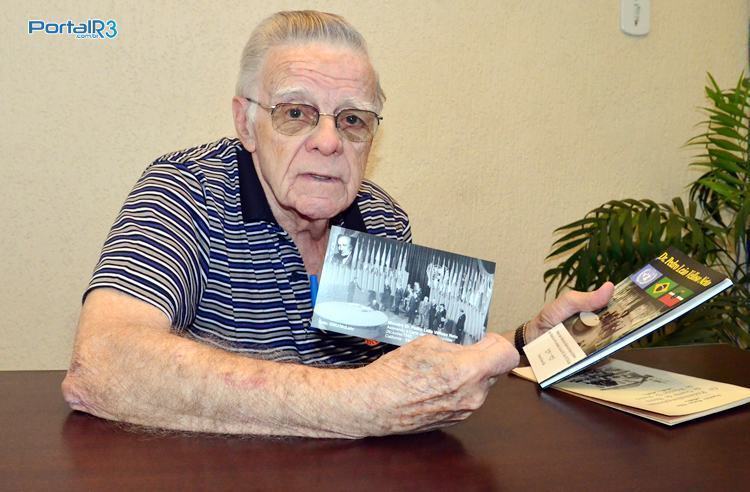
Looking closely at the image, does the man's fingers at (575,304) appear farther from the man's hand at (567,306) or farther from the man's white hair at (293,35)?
the man's white hair at (293,35)

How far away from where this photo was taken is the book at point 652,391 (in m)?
1.14

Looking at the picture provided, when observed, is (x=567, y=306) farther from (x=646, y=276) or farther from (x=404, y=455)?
(x=404, y=455)

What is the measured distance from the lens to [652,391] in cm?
125

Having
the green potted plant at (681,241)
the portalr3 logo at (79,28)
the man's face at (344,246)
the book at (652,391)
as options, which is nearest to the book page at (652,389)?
the book at (652,391)

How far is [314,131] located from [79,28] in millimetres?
1243

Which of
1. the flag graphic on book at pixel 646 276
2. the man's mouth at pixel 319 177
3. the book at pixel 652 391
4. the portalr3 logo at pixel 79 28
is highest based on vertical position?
the portalr3 logo at pixel 79 28

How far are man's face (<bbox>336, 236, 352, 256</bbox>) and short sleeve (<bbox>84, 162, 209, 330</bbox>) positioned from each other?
0.28 m

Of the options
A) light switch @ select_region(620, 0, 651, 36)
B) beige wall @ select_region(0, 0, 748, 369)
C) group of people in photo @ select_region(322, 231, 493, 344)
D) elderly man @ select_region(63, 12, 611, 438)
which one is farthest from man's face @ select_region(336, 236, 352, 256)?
light switch @ select_region(620, 0, 651, 36)

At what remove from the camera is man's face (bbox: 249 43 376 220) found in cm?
154

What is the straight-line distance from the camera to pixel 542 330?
5.26ft

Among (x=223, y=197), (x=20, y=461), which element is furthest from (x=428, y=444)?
(x=223, y=197)

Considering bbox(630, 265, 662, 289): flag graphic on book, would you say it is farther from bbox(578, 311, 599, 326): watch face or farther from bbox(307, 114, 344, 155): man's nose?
bbox(307, 114, 344, 155): man's nose

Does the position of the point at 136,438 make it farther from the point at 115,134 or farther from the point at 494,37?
the point at 494,37

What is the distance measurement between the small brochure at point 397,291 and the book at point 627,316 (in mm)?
160
